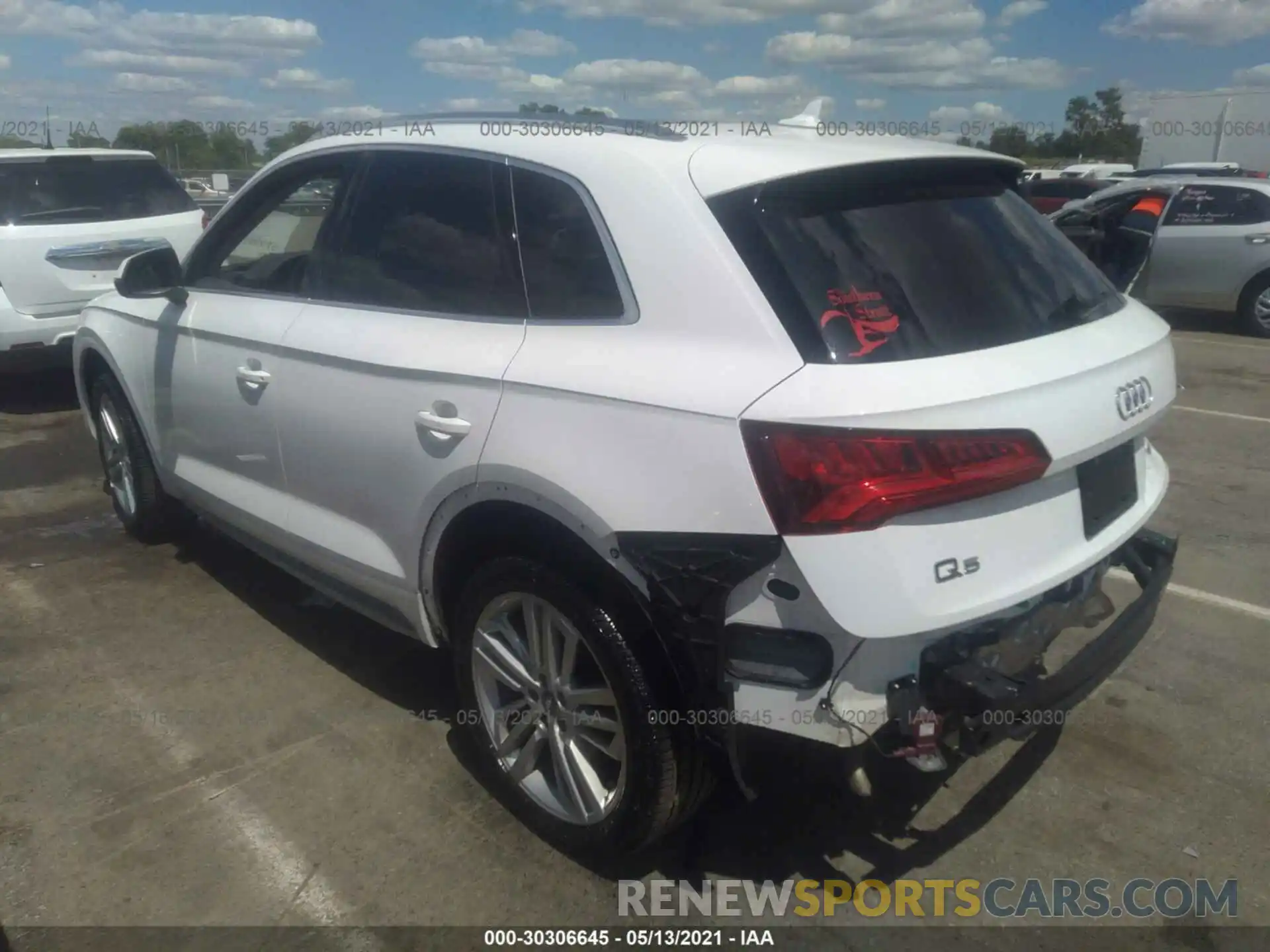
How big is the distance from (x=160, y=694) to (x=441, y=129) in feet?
7.22

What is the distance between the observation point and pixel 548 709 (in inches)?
112

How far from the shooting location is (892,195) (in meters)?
2.62

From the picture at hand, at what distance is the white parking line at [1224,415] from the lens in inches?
299

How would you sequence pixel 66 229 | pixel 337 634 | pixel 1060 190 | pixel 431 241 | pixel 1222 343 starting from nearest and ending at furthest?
pixel 431 241, pixel 337 634, pixel 66 229, pixel 1222 343, pixel 1060 190

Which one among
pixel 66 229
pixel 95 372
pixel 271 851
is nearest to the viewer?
pixel 271 851

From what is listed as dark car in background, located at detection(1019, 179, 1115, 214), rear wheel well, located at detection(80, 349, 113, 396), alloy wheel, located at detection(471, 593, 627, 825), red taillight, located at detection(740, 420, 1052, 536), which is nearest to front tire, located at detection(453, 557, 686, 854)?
alloy wheel, located at detection(471, 593, 627, 825)

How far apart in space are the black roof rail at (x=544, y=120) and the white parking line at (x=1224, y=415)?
5850 millimetres

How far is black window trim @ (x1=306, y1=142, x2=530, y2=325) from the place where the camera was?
9.50ft

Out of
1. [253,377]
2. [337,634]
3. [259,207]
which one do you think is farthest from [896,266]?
[337,634]

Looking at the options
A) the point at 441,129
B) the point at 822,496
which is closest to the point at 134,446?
the point at 441,129

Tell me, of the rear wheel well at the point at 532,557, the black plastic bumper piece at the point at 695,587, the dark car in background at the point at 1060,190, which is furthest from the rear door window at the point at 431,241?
the dark car in background at the point at 1060,190

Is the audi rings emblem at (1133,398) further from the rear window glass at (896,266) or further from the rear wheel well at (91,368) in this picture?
the rear wheel well at (91,368)

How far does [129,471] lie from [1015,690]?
13.8 ft

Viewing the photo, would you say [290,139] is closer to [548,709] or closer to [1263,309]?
[548,709]
